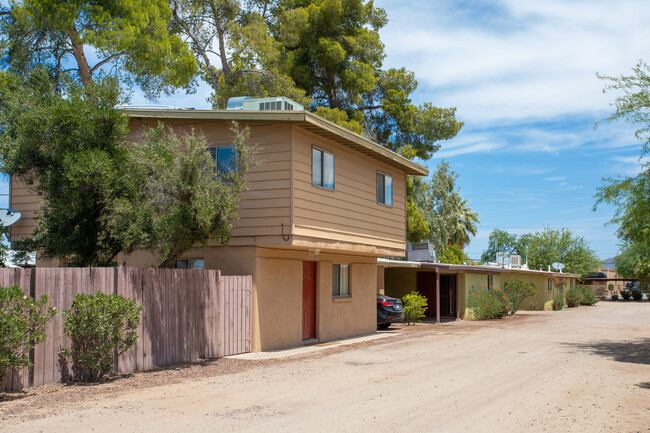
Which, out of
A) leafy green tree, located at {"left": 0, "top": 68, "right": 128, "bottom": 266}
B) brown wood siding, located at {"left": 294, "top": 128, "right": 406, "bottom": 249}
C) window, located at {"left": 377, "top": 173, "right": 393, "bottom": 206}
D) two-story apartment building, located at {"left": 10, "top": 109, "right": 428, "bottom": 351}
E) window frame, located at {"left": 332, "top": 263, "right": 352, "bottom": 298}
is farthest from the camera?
window, located at {"left": 377, "top": 173, "right": 393, "bottom": 206}

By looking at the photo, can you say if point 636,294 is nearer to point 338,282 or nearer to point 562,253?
point 562,253

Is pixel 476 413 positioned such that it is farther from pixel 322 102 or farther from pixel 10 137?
pixel 322 102

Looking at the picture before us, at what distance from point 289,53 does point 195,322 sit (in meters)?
19.0

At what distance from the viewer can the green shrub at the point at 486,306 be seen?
91.1ft

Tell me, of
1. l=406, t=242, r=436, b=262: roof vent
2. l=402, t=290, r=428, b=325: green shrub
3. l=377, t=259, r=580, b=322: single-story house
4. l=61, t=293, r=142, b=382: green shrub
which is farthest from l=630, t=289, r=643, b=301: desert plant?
l=61, t=293, r=142, b=382: green shrub

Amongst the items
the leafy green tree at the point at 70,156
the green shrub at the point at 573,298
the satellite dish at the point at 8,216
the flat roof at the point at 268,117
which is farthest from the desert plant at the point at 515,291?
the satellite dish at the point at 8,216

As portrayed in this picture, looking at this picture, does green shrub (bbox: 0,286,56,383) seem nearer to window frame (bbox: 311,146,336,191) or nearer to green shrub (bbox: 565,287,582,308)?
window frame (bbox: 311,146,336,191)

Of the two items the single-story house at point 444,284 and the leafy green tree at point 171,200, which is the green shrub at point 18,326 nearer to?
the leafy green tree at point 171,200

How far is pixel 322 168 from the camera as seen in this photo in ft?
50.4

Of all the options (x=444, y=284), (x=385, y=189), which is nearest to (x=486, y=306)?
(x=444, y=284)

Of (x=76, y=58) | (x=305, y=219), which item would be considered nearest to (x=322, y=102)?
(x=76, y=58)

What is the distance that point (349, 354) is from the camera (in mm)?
14195

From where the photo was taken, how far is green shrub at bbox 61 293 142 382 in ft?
31.5

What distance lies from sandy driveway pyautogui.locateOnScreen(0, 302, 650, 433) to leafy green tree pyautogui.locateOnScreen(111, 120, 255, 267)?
2.80 meters
